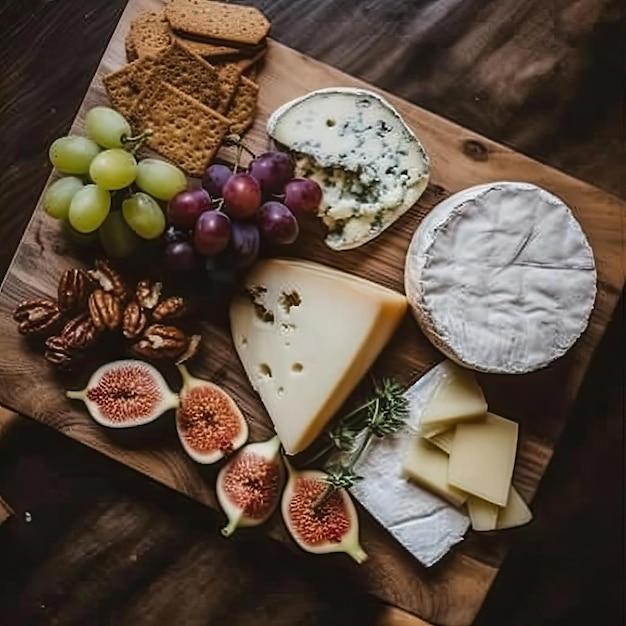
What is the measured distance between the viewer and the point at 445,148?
1689mm

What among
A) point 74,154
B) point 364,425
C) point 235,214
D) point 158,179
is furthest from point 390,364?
point 74,154

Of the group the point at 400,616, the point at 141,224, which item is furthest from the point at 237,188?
the point at 400,616

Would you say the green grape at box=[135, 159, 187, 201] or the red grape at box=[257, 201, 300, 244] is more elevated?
the red grape at box=[257, 201, 300, 244]

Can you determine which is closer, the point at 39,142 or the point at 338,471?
the point at 338,471

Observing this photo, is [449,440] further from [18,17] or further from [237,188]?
[18,17]

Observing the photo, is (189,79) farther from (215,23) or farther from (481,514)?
(481,514)

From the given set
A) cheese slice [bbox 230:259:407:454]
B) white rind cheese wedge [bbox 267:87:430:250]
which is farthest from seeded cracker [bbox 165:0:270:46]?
cheese slice [bbox 230:259:407:454]

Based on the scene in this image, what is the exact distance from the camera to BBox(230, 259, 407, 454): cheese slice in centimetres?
159

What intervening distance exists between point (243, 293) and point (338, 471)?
0.94 feet

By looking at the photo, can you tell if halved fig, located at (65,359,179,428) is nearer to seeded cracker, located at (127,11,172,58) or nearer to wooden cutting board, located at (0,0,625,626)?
wooden cutting board, located at (0,0,625,626)

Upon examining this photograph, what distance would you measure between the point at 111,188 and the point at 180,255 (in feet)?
0.42

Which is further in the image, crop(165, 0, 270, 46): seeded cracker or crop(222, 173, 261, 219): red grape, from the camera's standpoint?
crop(165, 0, 270, 46): seeded cracker

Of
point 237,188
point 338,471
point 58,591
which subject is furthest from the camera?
point 58,591

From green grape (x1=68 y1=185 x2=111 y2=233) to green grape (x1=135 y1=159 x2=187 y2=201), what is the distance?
0.17 feet
